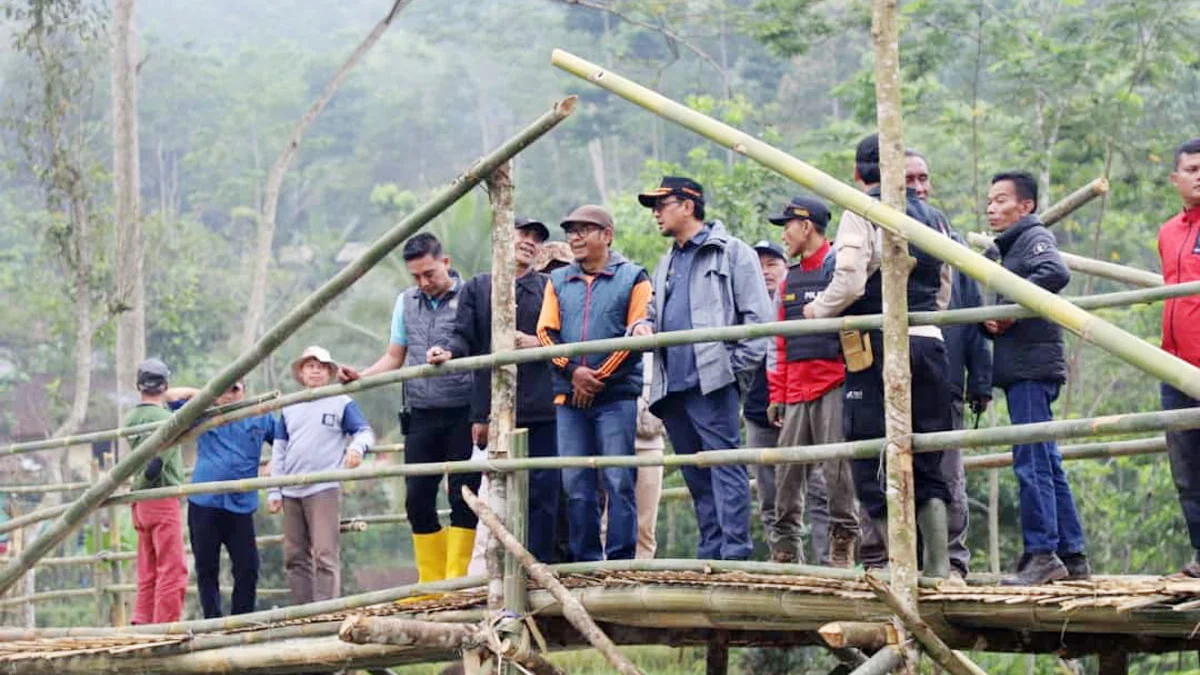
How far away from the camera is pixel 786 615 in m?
4.95

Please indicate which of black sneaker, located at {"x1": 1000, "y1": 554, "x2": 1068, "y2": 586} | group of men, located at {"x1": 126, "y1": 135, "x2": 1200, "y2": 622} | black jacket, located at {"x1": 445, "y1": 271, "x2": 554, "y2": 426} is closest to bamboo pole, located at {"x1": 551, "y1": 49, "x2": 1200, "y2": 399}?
group of men, located at {"x1": 126, "y1": 135, "x2": 1200, "y2": 622}

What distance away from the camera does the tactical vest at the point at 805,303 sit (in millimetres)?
5902

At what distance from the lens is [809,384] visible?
236 inches

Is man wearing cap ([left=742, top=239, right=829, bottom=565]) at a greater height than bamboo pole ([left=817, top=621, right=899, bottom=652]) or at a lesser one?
greater

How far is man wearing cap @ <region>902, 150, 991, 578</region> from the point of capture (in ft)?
18.5

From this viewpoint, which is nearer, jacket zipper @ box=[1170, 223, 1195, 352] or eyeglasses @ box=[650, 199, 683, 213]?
jacket zipper @ box=[1170, 223, 1195, 352]

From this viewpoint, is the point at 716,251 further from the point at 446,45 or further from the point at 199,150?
the point at 446,45

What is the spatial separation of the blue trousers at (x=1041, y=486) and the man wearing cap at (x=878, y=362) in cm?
23

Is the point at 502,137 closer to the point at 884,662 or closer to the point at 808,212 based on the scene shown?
the point at 808,212

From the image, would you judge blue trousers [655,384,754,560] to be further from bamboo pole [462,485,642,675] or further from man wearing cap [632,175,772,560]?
bamboo pole [462,485,642,675]

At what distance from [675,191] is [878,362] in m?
1.23

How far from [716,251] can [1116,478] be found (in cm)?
1081

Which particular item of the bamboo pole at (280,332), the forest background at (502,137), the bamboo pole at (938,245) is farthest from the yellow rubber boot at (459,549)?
the forest background at (502,137)

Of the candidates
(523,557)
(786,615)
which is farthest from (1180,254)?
(523,557)
